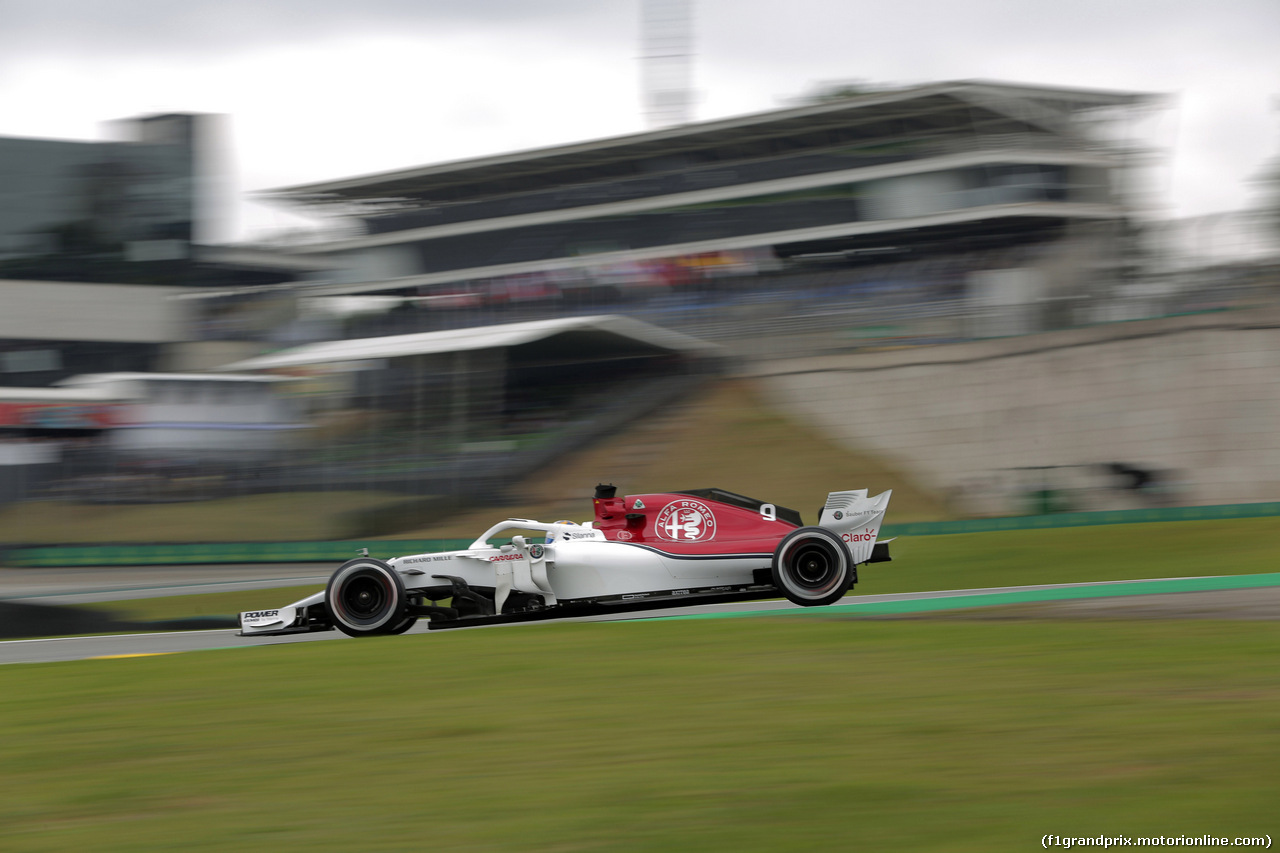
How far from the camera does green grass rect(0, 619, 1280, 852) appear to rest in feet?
13.8

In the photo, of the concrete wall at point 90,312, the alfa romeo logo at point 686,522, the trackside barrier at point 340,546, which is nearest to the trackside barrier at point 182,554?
the trackside barrier at point 340,546

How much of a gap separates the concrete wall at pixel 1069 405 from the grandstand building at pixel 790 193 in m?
4.74

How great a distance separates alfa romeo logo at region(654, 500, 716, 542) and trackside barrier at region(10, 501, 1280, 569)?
8594mm

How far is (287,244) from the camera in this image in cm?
4853

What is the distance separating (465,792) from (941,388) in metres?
23.7

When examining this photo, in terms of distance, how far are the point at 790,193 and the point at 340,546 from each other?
2053 centimetres

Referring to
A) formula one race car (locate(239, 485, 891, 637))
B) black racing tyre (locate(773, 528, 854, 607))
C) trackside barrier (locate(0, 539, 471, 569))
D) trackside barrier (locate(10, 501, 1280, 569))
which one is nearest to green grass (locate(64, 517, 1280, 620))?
trackside barrier (locate(10, 501, 1280, 569))

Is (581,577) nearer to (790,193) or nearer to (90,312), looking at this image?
(790,193)

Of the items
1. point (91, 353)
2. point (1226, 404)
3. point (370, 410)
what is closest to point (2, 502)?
point (370, 410)

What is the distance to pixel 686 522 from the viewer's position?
10484 millimetres

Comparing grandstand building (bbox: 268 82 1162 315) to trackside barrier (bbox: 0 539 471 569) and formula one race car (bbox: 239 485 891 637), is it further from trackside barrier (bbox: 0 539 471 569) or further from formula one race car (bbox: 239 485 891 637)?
formula one race car (bbox: 239 485 891 637)

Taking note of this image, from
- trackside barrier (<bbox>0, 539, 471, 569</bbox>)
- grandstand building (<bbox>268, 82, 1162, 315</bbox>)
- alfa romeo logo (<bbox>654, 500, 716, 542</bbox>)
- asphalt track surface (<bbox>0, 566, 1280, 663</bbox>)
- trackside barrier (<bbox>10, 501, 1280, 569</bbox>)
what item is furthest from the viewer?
grandstand building (<bbox>268, 82, 1162, 315</bbox>)

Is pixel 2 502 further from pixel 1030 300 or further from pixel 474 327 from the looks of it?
pixel 1030 300

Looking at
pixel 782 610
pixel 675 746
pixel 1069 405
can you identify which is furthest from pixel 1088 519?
pixel 675 746
